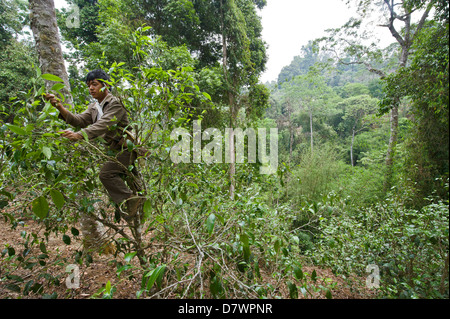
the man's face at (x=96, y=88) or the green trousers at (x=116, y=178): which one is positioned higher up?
the man's face at (x=96, y=88)

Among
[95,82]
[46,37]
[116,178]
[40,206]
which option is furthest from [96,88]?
[46,37]

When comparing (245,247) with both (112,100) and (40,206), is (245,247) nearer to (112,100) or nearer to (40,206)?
(40,206)

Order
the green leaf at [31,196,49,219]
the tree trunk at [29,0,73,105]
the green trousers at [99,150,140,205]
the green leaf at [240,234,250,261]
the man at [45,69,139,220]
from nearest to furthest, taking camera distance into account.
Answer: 1. the green leaf at [31,196,49,219]
2. the green leaf at [240,234,250,261]
3. the man at [45,69,139,220]
4. the green trousers at [99,150,140,205]
5. the tree trunk at [29,0,73,105]

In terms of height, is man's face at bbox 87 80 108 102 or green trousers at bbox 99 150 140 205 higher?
man's face at bbox 87 80 108 102

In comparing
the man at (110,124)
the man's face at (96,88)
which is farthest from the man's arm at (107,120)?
the man's face at (96,88)

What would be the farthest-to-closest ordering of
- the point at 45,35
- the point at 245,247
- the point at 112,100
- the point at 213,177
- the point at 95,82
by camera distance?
1. the point at 213,177
2. the point at 45,35
3. the point at 95,82
4. the point at 112,100
5. the point at 245,247

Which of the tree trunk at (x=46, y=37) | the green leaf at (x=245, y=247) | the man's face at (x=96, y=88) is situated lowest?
the green leaf at (x=245, y=247)

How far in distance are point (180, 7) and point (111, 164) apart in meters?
6.13

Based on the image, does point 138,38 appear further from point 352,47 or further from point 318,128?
point 318,128
